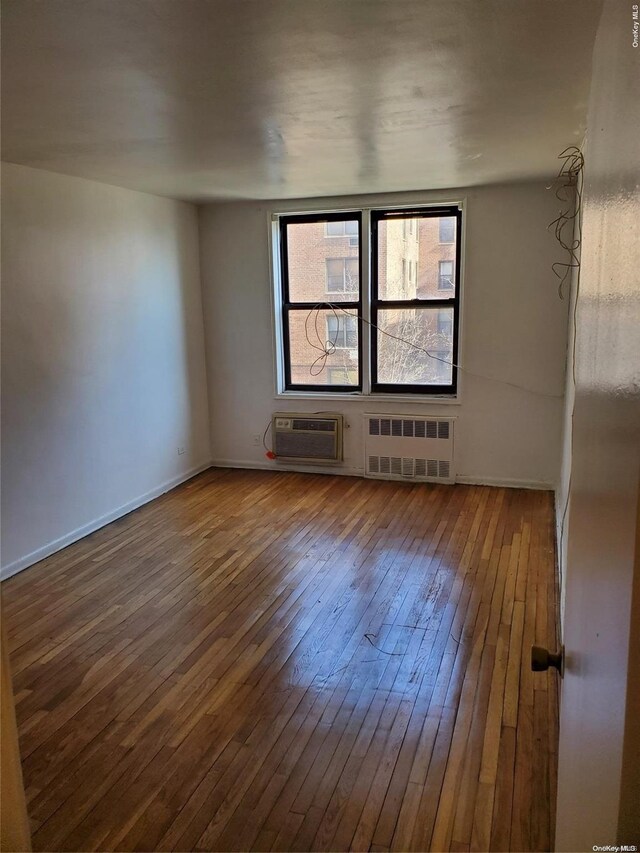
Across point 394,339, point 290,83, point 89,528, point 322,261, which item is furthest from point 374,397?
point 290,83

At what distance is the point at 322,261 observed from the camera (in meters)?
5.50

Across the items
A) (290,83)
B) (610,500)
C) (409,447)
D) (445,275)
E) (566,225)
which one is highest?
(290,83)

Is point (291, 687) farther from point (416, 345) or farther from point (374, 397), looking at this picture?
point (416, 345)

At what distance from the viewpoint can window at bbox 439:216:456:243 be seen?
16.7 ft

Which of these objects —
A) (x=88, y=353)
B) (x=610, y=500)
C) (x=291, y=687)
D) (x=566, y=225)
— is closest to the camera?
(x=610, y=500)

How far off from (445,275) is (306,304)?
1.29m

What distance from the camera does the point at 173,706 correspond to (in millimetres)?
2465

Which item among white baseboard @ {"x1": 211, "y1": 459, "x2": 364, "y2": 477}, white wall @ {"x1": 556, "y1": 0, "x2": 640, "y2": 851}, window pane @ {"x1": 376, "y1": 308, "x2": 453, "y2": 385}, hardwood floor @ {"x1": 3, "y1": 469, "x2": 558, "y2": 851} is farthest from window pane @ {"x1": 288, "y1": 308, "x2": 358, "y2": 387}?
white wall @ {"x1": 556, "y1": 0, "x2": 640, "y2": 851}

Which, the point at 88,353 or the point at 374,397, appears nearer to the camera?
the point at 88,353

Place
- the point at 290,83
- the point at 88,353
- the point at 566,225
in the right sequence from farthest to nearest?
the point at 566,225 → the point at 88,353 → the point at 290,83

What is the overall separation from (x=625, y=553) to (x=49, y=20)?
2.07 meters

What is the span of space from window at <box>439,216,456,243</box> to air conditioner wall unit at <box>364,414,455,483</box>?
153cm

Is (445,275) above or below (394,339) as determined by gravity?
above

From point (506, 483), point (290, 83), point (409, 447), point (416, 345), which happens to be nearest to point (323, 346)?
point (416, 345)
